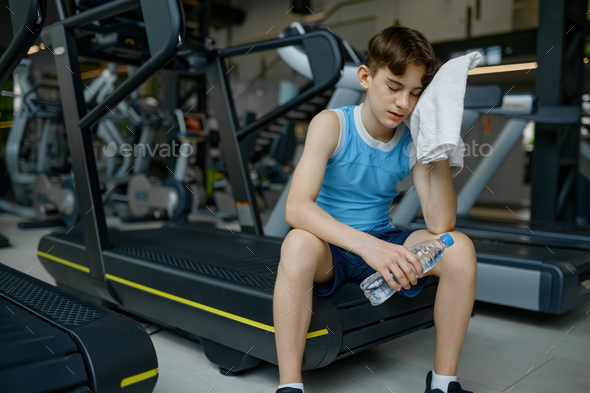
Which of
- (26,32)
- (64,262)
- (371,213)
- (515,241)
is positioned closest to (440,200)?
(371,213)

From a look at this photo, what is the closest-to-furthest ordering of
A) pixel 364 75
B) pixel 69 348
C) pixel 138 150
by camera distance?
pixel 69 348 < pixel 364 75 < pixel 138 150

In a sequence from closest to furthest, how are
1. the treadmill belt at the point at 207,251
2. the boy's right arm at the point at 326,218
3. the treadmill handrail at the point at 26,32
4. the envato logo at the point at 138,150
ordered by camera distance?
the boy's right arm at the point at 326,218, the treadmill handrail at the point at 26,32, the treadmill belt at the point at 207,251, the envato logo at the point at 138,150

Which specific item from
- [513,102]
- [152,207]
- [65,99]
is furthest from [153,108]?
[513,102]

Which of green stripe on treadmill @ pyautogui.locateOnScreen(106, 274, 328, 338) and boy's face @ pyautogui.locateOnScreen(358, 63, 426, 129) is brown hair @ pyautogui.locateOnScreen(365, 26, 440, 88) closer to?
boy's face @ pyautogui.locateOnScreen(358, 63, 426, 129)

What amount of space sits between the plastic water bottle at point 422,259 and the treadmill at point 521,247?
1024mm


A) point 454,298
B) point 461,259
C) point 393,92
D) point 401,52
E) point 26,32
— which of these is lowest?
point 454,298

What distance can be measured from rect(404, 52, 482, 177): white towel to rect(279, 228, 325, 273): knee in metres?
0.36

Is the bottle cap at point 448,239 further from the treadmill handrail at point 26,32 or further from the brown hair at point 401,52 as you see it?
the treadmill handrail at point 26,32

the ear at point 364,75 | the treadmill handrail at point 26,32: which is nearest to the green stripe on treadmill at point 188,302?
the ear at point 364,75

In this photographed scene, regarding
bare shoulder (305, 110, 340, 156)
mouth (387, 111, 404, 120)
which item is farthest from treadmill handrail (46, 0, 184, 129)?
mouth (387, 111, 404, 120)

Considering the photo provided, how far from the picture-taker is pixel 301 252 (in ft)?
3.84

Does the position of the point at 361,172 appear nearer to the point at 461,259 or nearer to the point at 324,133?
the point at 324,133

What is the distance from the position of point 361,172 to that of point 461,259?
0.38 meters

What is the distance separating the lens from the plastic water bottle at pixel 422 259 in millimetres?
1232
